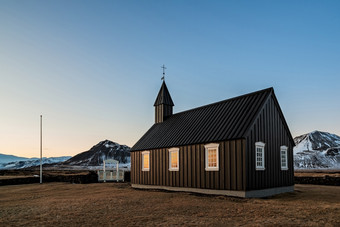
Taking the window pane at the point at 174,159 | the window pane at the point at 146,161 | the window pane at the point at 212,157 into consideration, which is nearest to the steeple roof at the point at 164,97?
the window pane at the point at 146,161

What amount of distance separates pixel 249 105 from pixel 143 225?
1174 centimetres

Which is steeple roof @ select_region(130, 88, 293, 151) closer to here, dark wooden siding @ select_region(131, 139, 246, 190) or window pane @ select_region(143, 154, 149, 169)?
dark wooden siding @ select_region(131, 139, 246, 190)

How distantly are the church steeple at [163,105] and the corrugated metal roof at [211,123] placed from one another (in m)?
2.53

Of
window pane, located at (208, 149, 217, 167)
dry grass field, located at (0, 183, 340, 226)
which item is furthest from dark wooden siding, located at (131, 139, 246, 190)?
dry grass field, located at (0, 183, 340, 226)

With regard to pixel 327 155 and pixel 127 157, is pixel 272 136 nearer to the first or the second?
pixel 327 155

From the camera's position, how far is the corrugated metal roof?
18125 mm

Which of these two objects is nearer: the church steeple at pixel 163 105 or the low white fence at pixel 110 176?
the church steeple at pixel 163 105

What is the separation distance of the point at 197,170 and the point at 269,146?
481 cm

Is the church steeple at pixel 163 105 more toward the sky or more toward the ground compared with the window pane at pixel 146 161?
more toward the sky

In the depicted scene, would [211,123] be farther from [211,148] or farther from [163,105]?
[163,105]

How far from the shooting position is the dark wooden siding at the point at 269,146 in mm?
17078

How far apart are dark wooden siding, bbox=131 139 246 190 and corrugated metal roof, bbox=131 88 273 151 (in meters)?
0.51

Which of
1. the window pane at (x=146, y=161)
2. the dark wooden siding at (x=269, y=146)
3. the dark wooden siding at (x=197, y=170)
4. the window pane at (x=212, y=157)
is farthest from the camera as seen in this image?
the window pane at (x=146, y=161)

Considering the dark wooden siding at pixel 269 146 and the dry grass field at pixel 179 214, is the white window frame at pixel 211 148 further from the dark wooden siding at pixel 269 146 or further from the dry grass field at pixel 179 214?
the dry grass field at pixel 179 214
